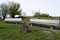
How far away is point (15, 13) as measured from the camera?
5488 centimetres

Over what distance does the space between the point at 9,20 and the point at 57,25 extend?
1625 cm

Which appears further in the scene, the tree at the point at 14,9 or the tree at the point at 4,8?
the tree at the point at 4,8

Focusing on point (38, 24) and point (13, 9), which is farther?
point (13, 9)

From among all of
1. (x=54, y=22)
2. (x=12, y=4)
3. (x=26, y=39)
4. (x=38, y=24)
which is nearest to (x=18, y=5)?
(x=12, y=4)

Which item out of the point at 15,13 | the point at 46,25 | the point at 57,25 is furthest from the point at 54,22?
the point at 15,13

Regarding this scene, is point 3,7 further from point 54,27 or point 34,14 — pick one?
point 54,27

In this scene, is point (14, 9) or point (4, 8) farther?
point (4, 8)

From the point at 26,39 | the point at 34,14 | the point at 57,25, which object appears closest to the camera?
the point at 26,39

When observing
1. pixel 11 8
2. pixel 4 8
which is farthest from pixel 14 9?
pixel 4 8

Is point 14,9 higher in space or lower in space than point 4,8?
lower

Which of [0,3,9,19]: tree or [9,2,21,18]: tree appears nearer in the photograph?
[9,2,21,18]: tree

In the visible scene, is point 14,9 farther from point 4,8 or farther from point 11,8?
point 4,8

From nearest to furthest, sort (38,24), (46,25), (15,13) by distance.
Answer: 1. (46,25)
2. (38,24)
3. (15,13)

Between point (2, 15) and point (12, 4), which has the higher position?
point (12, 4)
